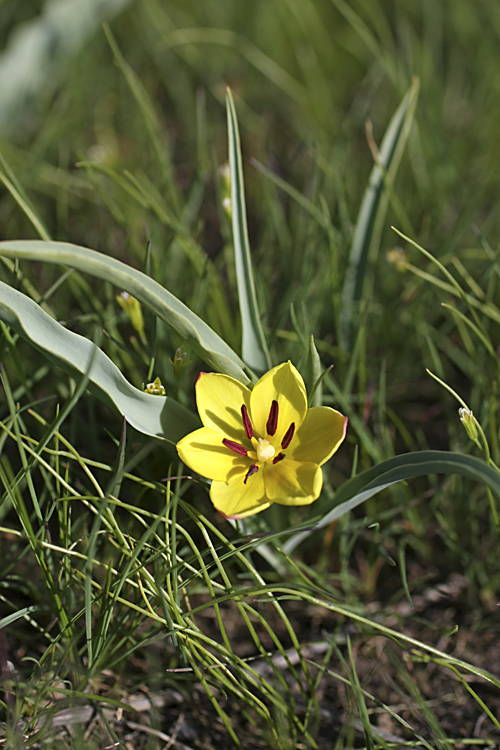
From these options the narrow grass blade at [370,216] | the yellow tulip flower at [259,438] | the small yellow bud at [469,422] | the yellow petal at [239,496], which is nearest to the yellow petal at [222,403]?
the yellow tulip flower at [259,438]

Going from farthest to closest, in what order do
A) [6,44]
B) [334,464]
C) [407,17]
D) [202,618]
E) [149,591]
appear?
1. [407,17]
2. [6,44]
3. [334,464]
4. [202,618]
5. [149,591]

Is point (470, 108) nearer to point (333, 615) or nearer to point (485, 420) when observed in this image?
point (485, 420)

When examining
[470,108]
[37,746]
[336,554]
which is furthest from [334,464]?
[470,108]

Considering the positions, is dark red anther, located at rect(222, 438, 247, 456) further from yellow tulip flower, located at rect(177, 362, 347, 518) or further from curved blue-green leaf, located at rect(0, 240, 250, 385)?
curved blue-green leaf, located at rect(0, 240, 250, 385)

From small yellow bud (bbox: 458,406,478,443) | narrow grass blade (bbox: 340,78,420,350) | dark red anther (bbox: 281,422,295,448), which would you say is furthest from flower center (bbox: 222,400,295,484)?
narrow grass blade (bbox: 340,78,420,350)

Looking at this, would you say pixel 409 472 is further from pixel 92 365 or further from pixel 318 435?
pixel 92 365

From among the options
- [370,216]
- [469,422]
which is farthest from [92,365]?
[370,216]

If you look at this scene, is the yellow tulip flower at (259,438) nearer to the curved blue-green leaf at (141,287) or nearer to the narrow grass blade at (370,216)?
the curved blue-green leaf at (141,287)
